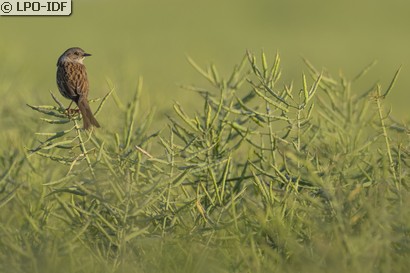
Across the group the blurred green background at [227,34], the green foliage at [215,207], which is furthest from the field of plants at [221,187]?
the blurred green background at [227,34]

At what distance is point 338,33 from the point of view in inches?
1483

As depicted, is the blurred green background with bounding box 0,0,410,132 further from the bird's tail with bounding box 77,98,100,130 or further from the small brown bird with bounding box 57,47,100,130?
the bird's tail with bounding box 77,98,100,130

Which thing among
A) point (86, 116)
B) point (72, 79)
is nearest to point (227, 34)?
point (72, 79)

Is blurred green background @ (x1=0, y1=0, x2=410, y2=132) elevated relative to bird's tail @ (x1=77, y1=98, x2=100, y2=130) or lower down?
elevated

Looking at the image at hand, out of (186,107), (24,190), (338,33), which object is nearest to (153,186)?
(24,190)

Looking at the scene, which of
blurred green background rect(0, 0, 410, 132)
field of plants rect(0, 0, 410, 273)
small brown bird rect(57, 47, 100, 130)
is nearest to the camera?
field of plants rect(0, 0, 410, 273)

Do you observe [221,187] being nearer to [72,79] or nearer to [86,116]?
[86,116]

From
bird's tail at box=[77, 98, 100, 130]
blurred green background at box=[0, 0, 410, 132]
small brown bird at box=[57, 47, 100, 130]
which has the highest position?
blurred green background at box=[0, 0, 410, 132]

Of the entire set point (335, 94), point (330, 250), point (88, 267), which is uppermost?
point (335, 94)

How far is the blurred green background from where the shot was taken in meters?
25.7

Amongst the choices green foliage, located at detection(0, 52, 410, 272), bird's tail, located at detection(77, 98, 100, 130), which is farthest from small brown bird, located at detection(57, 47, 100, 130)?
Answer: green foliage, located at detection(0, 52, 410, 272)

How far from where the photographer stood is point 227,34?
36219 mm

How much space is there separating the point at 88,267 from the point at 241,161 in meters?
2.46

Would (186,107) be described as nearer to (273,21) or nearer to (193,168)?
(193,168)
